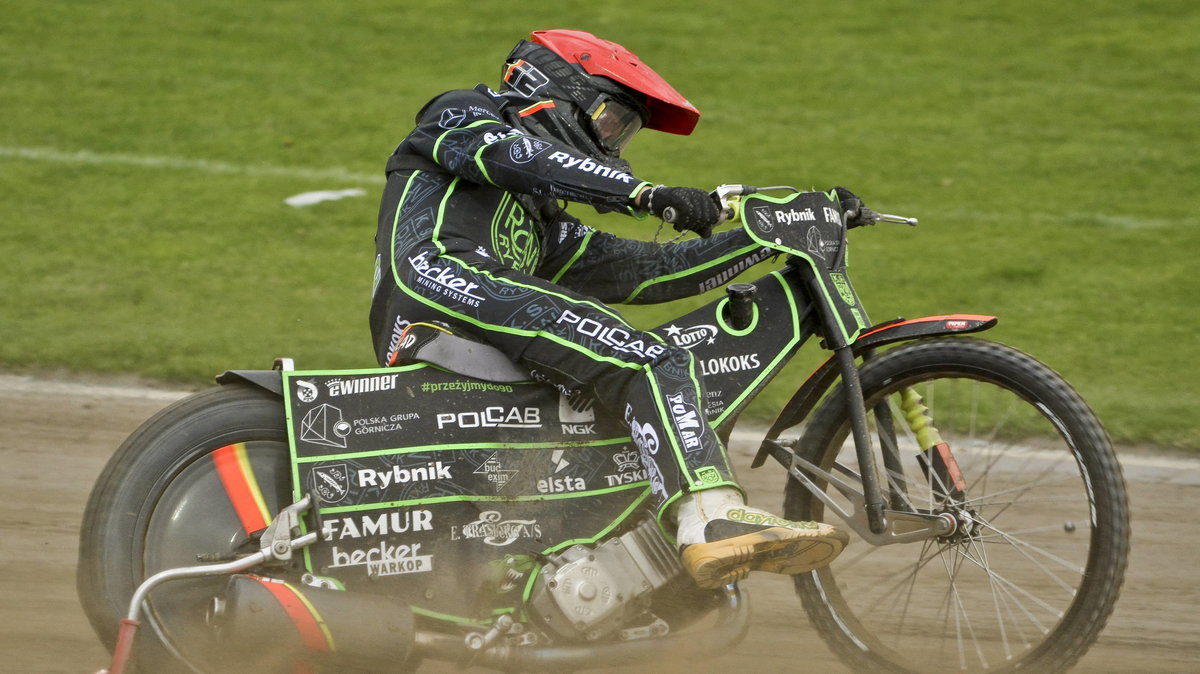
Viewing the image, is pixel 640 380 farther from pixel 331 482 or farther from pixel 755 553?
pixel 331 482

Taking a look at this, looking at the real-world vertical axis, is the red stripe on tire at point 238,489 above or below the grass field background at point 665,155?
below

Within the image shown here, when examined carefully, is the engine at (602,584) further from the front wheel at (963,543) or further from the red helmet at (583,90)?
the red helmet at (583,90)

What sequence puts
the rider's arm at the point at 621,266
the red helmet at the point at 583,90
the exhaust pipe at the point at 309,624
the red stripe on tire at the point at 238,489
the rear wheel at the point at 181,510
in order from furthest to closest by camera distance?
the rider's arm at the point at 621,266 → the red helmet at the point at 583,90 → the red stripe on tire at the point at 238,489 → the rear wheel at the point at 181,510 → the exhaust pipe at the point at 309,624

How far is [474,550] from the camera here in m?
3.60

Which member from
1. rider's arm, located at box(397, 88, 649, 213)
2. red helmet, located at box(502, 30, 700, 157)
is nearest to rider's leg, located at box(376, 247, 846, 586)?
rider's arm, located at box(397, 88, 649, 213)

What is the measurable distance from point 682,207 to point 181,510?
61.9 inches

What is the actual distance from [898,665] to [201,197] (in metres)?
6.58

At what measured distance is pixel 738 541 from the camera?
325 cm

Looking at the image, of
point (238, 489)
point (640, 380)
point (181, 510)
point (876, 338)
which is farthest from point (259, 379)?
point (876, 338)

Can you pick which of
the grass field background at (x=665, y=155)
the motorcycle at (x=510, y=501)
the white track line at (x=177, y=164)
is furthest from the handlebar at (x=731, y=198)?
the white track line at (x=177, y=164)

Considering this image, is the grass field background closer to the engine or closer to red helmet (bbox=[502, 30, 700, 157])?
red helmet (bbox=[502, 30, 700, 157])

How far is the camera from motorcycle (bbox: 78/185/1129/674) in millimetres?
3434

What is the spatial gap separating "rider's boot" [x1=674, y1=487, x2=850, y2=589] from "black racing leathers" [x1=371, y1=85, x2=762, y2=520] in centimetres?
7

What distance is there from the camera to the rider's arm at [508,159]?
350 centimetres
